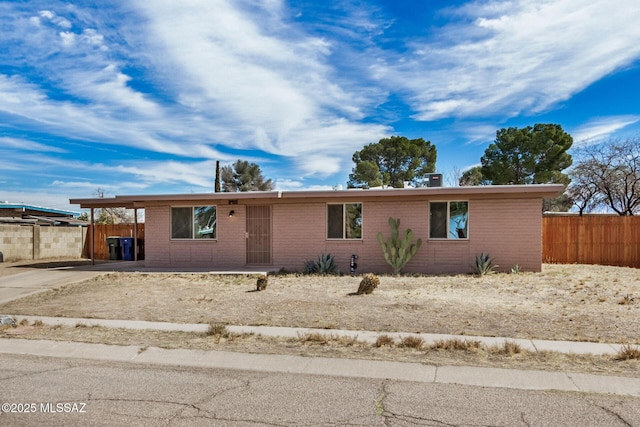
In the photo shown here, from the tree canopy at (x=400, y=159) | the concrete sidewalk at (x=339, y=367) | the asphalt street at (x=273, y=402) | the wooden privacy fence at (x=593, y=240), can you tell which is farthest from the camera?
the tree canopy at (x=400, y=159)

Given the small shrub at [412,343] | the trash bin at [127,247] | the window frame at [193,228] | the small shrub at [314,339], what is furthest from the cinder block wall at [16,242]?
the small shrub at [412,343]

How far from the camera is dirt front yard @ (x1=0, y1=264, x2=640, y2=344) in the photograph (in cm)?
835

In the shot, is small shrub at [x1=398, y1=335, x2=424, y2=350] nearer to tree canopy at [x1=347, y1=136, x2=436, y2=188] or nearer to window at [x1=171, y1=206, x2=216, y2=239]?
window at [x1=171, y1=206, x2=216, y2=239]

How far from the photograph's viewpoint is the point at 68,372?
5965mm

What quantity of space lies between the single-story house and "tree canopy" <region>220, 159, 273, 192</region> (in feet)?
Answer: 64.6

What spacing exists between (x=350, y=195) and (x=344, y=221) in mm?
1148

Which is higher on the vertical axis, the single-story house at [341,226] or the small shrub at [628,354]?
the single-story house at [341,226]

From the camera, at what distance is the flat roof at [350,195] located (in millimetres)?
15242

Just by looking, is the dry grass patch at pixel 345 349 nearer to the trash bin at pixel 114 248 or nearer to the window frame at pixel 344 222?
the window frame at pixel 344 222

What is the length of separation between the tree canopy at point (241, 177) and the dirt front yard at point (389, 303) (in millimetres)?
23529

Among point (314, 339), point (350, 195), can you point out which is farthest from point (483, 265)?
point (314, 339)

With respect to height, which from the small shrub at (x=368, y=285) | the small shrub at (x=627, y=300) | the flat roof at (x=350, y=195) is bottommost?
the small shrub at (x=627, y=300)

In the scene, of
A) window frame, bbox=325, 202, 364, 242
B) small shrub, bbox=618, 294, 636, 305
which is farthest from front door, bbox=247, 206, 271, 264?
small shrub, bbox=618, 294, 636, 305

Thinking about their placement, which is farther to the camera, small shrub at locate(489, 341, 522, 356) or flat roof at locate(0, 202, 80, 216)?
flat roof at locate(0, 202, 80, 216)
